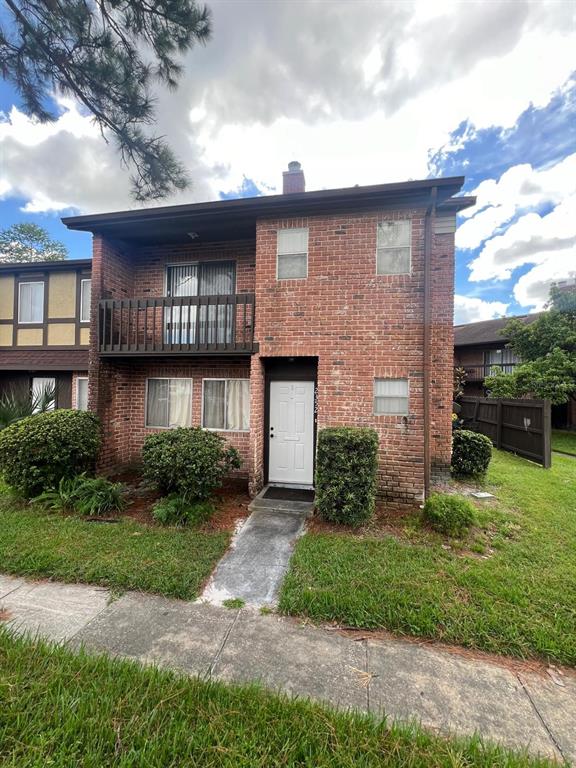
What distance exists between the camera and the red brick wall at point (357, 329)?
5859 mm

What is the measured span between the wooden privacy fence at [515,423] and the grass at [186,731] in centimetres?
855

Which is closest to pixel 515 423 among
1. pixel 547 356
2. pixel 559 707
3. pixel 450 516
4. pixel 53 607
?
pixel 547 356

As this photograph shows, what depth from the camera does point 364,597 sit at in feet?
10.6

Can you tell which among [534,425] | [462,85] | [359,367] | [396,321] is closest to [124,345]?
[359,367]

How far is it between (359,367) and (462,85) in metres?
6.63

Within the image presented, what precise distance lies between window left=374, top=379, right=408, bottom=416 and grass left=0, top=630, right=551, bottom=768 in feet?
14.4

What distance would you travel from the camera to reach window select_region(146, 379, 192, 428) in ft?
25.2

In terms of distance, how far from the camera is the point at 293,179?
7676 millimetres

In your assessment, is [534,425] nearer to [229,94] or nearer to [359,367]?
[359,367]

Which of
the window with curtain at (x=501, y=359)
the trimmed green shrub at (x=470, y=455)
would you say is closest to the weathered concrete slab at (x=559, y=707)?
the trimmed green shrub at (x=470, y=455)

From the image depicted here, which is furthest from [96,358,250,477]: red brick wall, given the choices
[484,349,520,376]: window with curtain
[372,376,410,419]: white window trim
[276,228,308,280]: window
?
[484,349,520,376]: window with curtain

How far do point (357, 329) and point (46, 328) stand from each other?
935cm

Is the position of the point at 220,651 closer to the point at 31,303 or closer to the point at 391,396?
the point at 391,396

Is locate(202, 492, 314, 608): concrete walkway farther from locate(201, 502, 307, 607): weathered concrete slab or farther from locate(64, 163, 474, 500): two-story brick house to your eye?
locate(64, 163, 474, 500): two-story brick house
